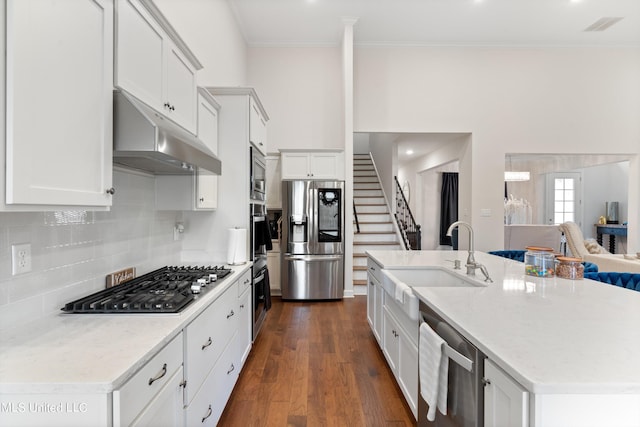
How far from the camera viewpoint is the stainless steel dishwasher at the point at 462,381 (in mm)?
1090

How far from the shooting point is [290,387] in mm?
2328

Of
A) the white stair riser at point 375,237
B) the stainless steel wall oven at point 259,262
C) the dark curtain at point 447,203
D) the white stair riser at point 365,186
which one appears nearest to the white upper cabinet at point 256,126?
the stainless steel wall oven at point 259,262

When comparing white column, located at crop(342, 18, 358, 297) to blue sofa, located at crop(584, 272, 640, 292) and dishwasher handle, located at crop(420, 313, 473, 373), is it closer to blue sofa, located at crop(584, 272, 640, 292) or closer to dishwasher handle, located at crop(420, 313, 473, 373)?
blue sofa, located at crop(584, 272, 640, 292)

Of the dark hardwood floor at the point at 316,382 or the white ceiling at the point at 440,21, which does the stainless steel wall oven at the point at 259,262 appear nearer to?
the dark hardwood floor at the point at 316,382

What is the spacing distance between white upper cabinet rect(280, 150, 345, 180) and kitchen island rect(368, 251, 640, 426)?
10.1 ft

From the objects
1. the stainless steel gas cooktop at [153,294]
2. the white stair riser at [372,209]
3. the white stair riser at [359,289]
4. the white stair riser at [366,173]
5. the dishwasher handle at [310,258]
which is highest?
the white stair riser at [366,173]

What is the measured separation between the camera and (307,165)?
182 inches

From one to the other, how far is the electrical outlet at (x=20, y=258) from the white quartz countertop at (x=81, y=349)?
0.22m

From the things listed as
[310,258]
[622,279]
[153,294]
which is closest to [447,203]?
[310,258]

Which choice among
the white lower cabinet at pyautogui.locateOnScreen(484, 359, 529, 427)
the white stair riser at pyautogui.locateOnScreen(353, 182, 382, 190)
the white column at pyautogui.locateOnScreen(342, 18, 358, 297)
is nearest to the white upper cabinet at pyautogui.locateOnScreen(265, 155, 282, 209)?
the white column at pyautogui.locateOnScreen(342, 18, 358, 297)

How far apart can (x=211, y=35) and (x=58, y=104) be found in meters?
2.91

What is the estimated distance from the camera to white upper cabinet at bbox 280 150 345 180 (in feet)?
15.1

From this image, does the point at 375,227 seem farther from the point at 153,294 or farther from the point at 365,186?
the point at 153,294

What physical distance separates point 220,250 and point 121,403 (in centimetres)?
Result: 182
